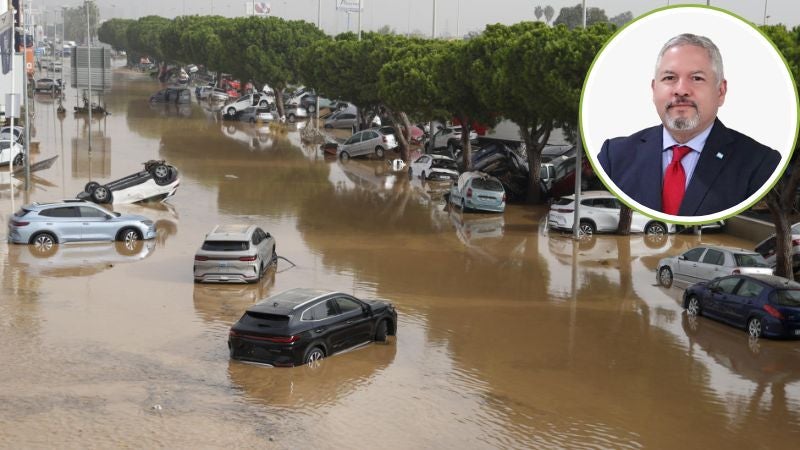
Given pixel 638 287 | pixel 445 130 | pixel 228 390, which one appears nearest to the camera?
pixel 228 390

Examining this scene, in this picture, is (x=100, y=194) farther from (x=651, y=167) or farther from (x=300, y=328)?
(x=651, y=167)

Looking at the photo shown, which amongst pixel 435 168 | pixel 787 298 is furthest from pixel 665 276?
pixel 435 168

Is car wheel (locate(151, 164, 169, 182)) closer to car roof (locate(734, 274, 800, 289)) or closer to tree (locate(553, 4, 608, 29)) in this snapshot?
car roof (locate(734, 274, 800, 289))

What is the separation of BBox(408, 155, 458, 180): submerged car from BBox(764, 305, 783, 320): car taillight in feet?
84.6

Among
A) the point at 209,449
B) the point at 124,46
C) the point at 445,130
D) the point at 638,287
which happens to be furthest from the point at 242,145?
the point at 124,46

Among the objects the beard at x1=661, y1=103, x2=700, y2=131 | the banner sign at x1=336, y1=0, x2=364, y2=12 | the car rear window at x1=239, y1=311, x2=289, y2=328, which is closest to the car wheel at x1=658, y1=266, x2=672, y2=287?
the car rear window at x1=239, y1=311, x2=289, y2=328

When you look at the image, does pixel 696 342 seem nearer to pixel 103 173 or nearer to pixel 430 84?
pixel 430 84

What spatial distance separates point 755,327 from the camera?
2102cm

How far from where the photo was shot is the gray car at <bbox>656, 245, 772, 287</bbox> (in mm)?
24391

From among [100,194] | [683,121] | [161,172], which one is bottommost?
[100,194]

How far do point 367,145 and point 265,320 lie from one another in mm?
36421

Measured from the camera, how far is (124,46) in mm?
168625

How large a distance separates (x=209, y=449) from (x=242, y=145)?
4667 centimetres

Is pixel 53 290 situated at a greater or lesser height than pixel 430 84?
lesser
